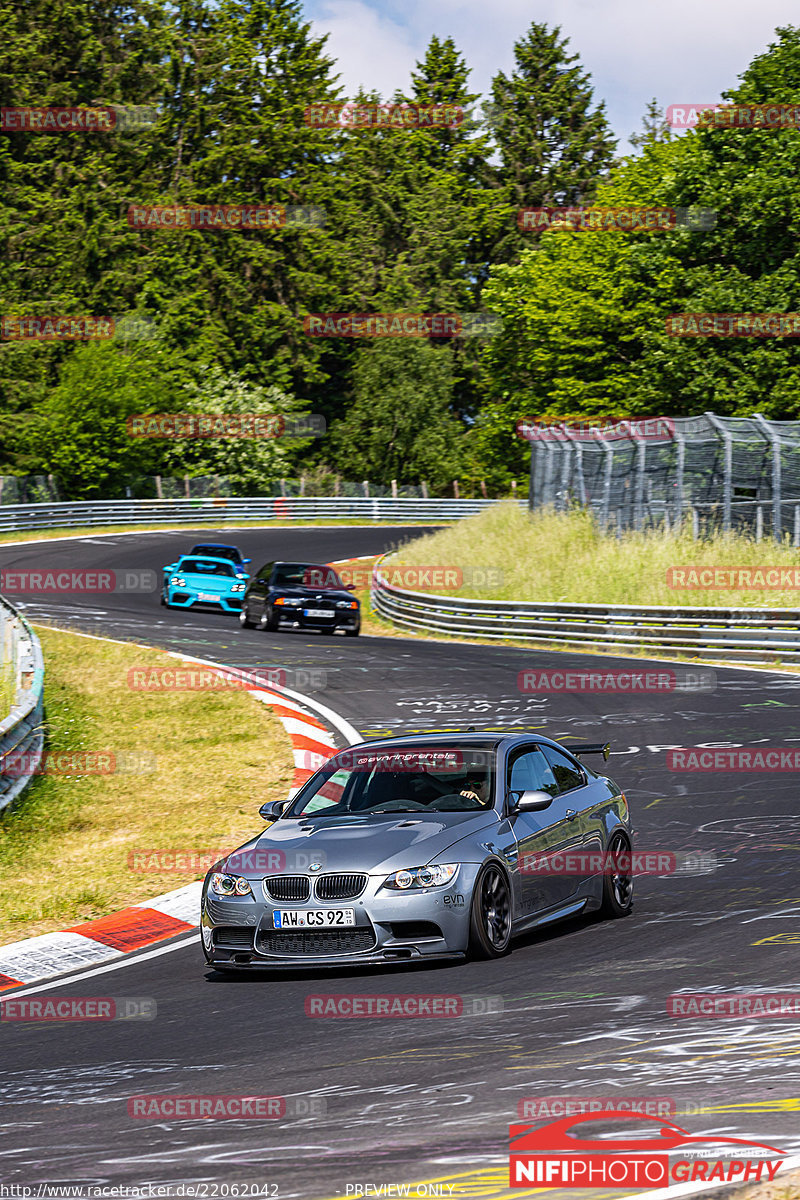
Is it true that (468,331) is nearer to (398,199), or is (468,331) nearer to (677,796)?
(398,199)

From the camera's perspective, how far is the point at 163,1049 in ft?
22.9

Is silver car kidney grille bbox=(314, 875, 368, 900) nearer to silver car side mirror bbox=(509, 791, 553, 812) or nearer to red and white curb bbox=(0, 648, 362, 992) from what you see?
silver car side mirror bbox=(509, 791, 553, 812)

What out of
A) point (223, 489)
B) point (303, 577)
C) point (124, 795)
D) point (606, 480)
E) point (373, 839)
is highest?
point (606, 480)

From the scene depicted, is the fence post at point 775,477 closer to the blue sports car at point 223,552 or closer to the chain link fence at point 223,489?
the blue sports car at point 223,552

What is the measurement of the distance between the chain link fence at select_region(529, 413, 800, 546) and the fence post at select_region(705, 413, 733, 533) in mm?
19

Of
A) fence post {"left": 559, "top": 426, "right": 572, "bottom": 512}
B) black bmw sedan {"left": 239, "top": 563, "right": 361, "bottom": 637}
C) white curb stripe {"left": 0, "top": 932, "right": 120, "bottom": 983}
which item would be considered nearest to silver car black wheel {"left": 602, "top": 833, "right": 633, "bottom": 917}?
white curb stripe {"left": 0, "top": 932, "right": 120, "bottom": 983}

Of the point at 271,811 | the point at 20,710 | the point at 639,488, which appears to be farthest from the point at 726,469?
the point at 271,811

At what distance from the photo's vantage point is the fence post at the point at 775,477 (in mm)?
28828

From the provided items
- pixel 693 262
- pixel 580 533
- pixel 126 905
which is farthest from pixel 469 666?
pixel 693 262

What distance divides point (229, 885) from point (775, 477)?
22.6 m

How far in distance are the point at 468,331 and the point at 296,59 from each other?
704 inches

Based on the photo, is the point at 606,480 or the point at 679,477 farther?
the point at 606,480

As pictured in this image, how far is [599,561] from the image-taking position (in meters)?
31.7

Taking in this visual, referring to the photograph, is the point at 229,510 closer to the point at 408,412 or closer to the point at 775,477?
the point at 408,412
